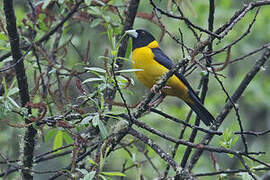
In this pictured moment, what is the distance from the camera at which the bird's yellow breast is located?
162 inches

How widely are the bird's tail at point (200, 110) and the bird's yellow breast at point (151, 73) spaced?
0.30 ft

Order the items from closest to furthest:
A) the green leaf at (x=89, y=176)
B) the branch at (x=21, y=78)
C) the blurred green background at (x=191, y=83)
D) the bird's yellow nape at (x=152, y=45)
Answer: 1. the green leaf at (x=89, y=176)
2. the branch at (x=21, y=78)
3. the bird's yellow nape at (x=152, y=45)
4. the blurred green background at (x=191, y=83)

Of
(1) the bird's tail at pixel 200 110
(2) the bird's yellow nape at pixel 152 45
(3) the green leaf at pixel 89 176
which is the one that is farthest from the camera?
(2) the bird's yellow nape at pixel 152 45

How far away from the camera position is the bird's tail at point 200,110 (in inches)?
154

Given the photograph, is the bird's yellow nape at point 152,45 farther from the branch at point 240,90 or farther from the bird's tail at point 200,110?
the branch at point 240,90

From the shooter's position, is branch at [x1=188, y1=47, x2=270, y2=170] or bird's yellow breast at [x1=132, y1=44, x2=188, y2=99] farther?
bird's yellow breast at [x1=132, y1=44, x2=188, y2=99]

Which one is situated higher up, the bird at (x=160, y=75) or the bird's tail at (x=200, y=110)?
the bird at (x=160, y=75)

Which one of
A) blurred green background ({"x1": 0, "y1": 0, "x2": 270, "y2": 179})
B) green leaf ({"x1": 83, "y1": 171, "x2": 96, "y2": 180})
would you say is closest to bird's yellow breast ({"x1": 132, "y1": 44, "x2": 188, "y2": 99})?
blurred green background ({"x1": 0, "y1": 0, "x2": 270, "y2": 179})

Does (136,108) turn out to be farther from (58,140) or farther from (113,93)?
(58,140)

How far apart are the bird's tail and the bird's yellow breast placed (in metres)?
0.09

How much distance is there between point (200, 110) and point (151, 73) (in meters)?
0.62

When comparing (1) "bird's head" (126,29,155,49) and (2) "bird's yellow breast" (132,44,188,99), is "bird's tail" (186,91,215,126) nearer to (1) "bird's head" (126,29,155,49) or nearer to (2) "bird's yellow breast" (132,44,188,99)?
(2) "bird's yellow breast" (132,44,188,99)

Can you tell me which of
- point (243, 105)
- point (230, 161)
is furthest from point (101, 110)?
point (243, 105)

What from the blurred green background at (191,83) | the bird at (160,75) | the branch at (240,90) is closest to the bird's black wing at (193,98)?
the bird at (160,75)
